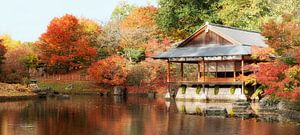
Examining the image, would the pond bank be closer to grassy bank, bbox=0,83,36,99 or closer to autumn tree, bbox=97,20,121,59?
grassy bank, bbox=0,83,36,99

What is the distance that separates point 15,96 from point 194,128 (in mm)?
21860

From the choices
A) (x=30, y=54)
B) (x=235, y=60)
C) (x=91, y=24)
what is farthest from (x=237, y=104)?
(x=91, y=24)

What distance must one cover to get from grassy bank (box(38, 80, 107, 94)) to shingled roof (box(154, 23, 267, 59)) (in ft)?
46.5

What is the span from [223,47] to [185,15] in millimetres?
15542

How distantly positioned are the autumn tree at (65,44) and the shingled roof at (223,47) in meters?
16.0

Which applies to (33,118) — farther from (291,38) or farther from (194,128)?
(291,38)

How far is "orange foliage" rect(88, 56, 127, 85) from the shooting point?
45219mm

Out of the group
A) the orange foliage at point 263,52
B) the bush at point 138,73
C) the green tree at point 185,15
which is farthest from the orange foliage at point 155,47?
the orange foliage at point 263,52

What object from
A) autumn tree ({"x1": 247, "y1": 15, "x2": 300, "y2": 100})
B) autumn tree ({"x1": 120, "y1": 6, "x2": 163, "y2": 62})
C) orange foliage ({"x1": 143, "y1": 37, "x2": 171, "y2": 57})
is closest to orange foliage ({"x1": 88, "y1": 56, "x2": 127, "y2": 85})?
autumn tree ({"x1": 120, "y1": 6, "x2": 163, "y2": 62})

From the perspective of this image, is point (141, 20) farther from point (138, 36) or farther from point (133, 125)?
point (133, 125)

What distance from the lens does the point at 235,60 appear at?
34.2 meters

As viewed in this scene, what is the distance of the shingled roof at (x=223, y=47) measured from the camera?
33.2 metres

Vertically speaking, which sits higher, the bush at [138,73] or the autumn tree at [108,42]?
the autumn tree at [108,42]

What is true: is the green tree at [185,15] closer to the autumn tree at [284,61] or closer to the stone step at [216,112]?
the autumn tree at [284,61]
